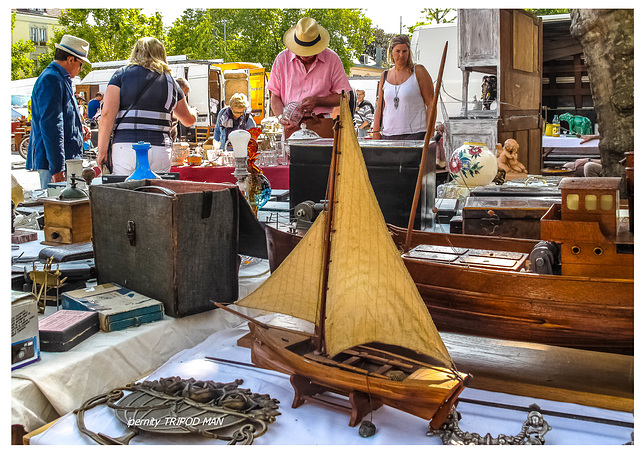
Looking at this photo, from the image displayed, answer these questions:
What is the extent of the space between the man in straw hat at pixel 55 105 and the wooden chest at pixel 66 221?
5.85 feet

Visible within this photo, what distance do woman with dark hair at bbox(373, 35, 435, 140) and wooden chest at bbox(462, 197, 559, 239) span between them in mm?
2144

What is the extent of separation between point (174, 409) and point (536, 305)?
3.74ft

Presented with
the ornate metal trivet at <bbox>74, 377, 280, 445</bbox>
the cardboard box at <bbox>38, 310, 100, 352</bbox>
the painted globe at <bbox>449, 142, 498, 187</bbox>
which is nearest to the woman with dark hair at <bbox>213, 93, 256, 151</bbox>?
the painted globe at <bbox>449, 142, 498, 187</bbox>

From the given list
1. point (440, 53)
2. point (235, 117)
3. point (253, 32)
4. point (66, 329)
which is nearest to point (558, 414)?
point (66, 329)

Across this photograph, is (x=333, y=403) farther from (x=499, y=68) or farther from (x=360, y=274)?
(x=499, y=68)

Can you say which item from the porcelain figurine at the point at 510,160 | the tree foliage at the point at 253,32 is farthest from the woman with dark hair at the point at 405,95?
the tree foliage at the point at 253,32

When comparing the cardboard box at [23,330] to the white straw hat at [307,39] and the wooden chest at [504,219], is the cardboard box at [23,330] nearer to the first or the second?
the wooden chest at [504,219]

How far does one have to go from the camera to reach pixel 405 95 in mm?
5012

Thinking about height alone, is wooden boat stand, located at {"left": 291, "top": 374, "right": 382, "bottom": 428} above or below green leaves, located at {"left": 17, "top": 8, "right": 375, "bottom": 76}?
below

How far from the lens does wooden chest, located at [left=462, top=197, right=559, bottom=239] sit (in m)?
2.81

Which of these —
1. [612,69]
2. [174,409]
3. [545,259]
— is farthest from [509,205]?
[174,409]

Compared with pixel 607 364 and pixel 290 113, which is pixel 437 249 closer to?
pixel 607 364

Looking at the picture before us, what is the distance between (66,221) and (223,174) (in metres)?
2.03

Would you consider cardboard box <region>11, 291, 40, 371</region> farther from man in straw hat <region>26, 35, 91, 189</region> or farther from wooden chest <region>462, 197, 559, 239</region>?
man in straw hat <region>26, 35, 91, 189</region>
